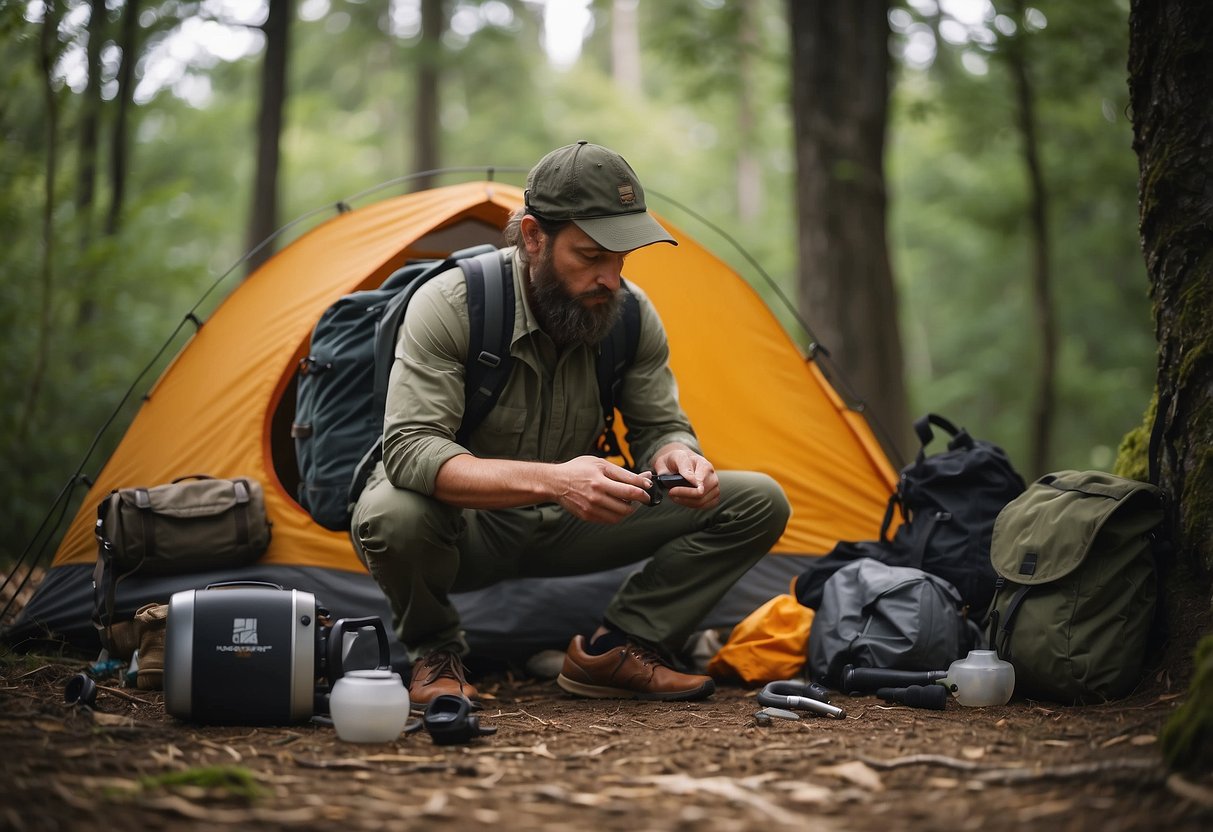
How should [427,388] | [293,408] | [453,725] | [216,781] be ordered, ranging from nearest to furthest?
[216,781] < [453,725] < [427,388] < [293,408]

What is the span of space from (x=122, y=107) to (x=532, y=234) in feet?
23.5

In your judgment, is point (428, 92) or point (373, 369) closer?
point (373, 369)

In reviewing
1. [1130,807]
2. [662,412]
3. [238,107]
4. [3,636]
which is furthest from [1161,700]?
[238,107]

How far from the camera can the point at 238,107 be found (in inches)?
Answer: 567

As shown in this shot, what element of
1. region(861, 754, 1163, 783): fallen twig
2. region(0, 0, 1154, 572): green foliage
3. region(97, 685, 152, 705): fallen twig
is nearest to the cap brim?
region(861, 754, 1163, 783): fallen twig

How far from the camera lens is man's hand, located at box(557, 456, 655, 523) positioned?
2.98 m

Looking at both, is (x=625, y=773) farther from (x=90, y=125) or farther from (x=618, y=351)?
(x=90, y=125)

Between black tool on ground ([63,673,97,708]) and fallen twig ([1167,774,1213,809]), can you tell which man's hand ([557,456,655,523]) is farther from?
fallen twig ([1167,774,1213,809])

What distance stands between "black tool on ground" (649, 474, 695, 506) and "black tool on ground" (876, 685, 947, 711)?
0.84 m

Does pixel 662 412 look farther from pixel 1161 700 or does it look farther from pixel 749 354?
pixel 1161 700

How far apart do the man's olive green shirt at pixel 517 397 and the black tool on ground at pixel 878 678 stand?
864 millimetres

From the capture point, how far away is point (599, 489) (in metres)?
2.99

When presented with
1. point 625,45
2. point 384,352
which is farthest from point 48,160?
point 625,45

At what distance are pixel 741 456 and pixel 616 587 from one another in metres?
0.78
